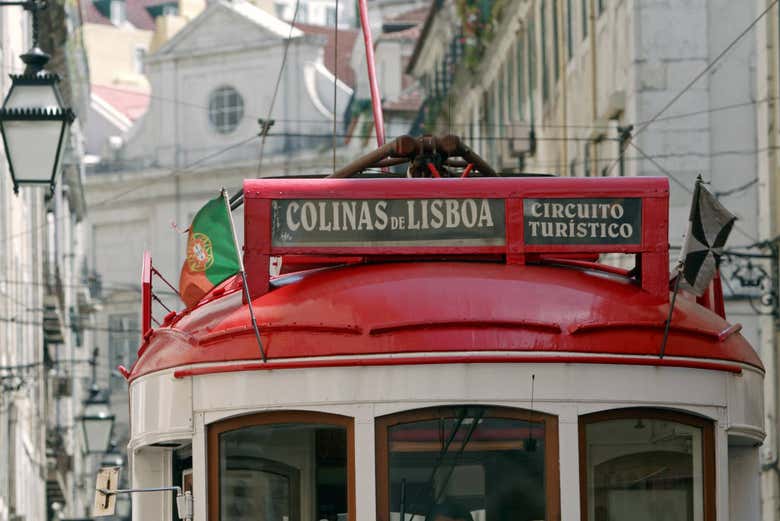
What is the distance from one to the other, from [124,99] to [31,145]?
61790 mm

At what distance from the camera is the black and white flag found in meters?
8.79

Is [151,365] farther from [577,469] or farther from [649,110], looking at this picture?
[649,110]

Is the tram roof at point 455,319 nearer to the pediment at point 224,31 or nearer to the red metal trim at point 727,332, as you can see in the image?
the red metal trim at point 727,332

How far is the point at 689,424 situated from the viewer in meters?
8.33

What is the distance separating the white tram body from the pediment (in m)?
52.4

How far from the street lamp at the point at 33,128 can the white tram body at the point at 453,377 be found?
175 inches

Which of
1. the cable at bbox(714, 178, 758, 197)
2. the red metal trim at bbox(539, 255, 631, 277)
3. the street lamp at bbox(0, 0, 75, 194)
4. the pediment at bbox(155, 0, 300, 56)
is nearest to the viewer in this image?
the red metal trim at bbox(539, 255, 631, 277)

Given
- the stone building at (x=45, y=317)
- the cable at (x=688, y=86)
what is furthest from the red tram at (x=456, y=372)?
the cable at (x=688, y=86)

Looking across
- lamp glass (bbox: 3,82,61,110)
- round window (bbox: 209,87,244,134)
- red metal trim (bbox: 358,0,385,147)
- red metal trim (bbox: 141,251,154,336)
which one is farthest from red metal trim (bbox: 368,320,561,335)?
round window (bbox: 209,87,244,134)

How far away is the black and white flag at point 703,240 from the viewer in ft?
28.8

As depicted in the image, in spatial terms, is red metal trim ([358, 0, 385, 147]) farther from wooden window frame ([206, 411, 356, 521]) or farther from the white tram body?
wooden window frame ([206, 411, 356, 521])

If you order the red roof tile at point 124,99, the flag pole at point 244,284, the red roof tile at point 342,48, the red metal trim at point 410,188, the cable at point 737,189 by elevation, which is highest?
the red roof tile at point 342,48

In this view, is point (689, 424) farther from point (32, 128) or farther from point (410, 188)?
point (32, 128)

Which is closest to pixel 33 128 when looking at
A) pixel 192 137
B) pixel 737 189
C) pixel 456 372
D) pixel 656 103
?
pixel 456 372
